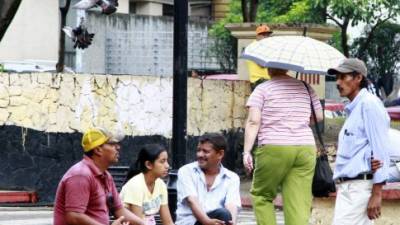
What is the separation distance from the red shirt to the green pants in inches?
74.3

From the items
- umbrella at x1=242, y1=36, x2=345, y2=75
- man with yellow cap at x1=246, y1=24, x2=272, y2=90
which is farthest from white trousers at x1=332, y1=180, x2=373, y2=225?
man with yellow cap at x1=246, y1=24, x2=272, y2=90

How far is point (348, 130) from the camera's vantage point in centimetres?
829

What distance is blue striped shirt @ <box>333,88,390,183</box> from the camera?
815cm

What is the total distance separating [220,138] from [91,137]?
136 cm

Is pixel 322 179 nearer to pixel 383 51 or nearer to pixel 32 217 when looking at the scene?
pixel 32 217

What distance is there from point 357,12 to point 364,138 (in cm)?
2283

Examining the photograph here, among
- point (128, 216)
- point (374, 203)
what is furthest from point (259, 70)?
point (128, 216)

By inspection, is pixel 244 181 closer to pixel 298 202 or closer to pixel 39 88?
pixel 39 88

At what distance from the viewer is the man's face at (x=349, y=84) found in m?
8.39

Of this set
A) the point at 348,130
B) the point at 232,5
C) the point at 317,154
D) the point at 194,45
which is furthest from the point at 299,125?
the point at 232,5

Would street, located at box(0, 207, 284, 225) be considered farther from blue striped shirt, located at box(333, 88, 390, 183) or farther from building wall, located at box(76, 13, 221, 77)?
building wall, located at box(76, 13, 221, 77)

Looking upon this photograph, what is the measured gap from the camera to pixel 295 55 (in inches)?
402

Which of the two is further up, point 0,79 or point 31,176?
point 0,79

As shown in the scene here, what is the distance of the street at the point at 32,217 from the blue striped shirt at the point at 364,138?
5366mm
